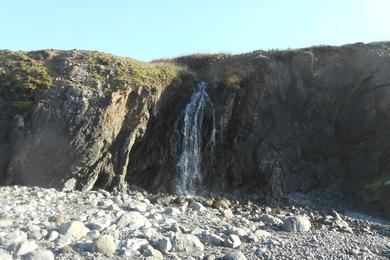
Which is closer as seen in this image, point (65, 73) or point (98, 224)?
point (98, 224)

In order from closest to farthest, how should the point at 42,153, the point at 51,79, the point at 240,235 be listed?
1. the point at 240,235
2. the point at 42,153
3. the point at 51,79

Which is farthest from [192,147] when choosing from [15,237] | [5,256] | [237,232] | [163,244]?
[5,256]

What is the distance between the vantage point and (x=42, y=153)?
2064 centimetres

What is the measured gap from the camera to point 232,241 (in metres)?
12.2

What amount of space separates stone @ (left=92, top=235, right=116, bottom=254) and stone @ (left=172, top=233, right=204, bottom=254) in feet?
5.54

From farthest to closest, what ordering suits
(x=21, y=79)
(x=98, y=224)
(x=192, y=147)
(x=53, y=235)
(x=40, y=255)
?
(x=192, y=147)
(x=21, y=79)
(x=98, y=224)
(x=53, y=235)
(x=40, y=255)

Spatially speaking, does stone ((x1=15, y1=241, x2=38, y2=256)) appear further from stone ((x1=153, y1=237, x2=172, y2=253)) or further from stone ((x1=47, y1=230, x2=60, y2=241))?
stone ((x1=153, y1=237, x2=172, y2=253))

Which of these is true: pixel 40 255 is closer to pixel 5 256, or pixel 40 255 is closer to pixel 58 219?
pixel 5 256

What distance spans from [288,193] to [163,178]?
6923 millimetres

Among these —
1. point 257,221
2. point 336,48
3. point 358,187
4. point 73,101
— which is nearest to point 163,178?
point 73,101

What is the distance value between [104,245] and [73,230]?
1.23 meters

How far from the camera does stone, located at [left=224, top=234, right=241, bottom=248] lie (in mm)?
12133

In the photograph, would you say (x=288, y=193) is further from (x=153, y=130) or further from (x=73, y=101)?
(x=73, y=101)

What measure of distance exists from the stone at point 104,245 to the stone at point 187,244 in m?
1.69
